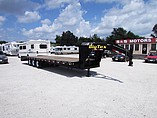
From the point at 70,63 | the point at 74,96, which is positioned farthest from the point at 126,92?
the point at 70,63

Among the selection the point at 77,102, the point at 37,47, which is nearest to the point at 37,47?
the point at 37,47

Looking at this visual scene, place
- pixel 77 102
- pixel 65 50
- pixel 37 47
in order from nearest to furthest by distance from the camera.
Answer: pixel 77 102 → pixel 37 47 → pixel 65 50

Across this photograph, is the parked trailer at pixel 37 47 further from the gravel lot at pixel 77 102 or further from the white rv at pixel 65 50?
the white rv at pixel 65 50

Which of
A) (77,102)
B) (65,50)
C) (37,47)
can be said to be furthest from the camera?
(65,50)

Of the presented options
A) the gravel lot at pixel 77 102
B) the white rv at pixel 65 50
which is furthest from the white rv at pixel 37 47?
the white rv at pixel 65 50

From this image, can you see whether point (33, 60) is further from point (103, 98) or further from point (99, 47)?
point (103, 98)

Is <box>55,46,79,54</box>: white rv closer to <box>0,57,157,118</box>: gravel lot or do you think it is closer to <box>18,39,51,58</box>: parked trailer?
<box>18,39,51,58</box>: parked trailer

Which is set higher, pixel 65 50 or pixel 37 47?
pixel 37 47

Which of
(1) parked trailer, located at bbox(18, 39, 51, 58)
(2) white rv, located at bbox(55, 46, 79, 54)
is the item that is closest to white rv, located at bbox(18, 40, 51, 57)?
(1) parked trailer, located at bbox(18, 39, 51, 58)

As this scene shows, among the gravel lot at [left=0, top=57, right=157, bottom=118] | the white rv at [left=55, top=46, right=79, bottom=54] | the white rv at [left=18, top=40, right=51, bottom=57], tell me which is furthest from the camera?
the white rv at [left=55, top=46, right=79, bottom=54]

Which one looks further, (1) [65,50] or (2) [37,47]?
(1) [65,50]

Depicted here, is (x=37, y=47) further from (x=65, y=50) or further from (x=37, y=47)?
(x=65, y=50)

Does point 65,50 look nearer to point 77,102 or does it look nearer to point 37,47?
point 37,47

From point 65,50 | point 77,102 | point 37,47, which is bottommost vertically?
point 77,102
